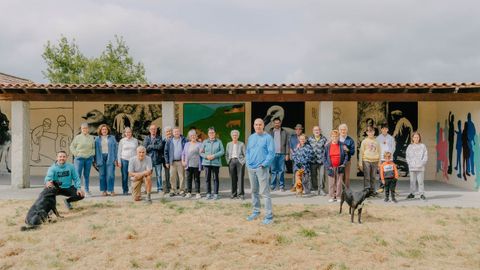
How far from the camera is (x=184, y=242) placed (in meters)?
5.20

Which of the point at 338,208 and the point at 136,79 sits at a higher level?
the point at 136,79

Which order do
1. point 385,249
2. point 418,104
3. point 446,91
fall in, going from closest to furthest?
point 385,249
point 446,91
point 418,104

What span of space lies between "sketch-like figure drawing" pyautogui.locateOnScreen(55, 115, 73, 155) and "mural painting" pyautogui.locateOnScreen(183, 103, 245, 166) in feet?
12.8

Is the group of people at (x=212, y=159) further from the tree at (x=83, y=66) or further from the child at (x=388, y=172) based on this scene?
the tree at (x=83, y=66)

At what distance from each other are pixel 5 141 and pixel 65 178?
7.82 metres

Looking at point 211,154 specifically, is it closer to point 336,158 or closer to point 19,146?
point 336,158

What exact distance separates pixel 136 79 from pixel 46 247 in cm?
3034

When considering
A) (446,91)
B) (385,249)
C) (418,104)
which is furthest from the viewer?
(418,104)

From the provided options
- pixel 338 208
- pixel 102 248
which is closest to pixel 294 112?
pixel 338 208

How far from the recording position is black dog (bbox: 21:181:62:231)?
5.91 meters

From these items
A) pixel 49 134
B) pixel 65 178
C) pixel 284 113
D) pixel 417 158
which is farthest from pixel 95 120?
pixel 417 158

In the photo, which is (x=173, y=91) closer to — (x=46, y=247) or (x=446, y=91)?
(x=46, y=247)

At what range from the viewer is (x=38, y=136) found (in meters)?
12.4

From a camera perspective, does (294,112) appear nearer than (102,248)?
No
